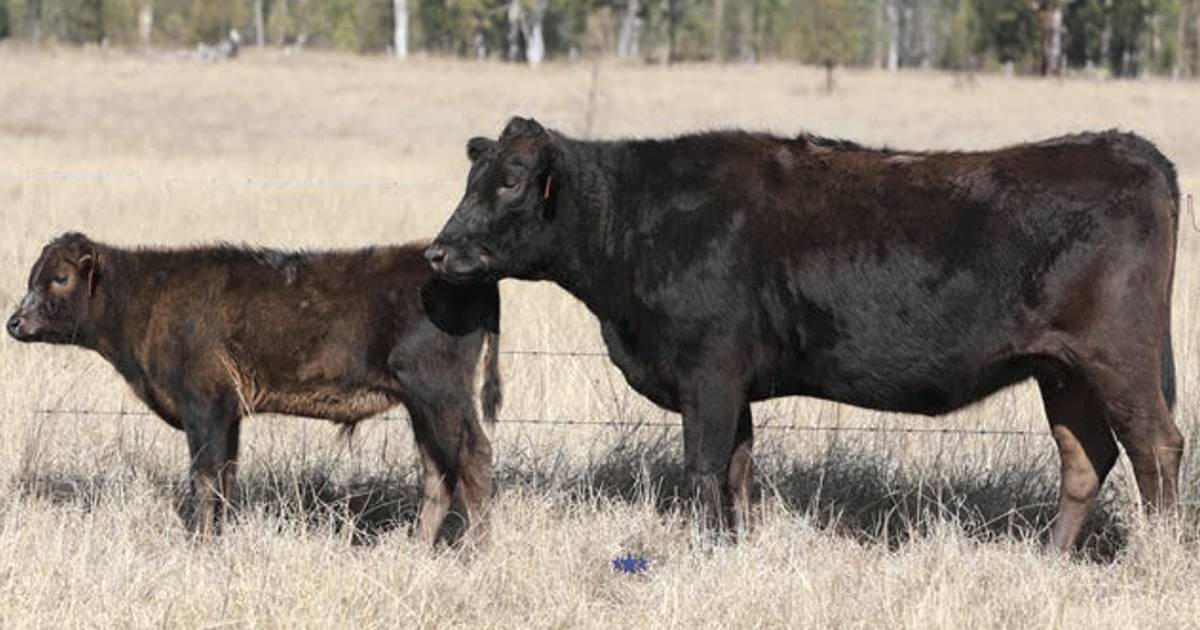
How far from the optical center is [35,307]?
7.63 metres

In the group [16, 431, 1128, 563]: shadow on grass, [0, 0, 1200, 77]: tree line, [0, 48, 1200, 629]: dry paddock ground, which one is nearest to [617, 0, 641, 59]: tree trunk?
[0, 0, 1200, 77]: tree line

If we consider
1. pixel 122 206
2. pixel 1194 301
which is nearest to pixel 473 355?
pixel 1194 301

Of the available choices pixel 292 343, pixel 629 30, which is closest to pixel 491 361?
pixel 292 343

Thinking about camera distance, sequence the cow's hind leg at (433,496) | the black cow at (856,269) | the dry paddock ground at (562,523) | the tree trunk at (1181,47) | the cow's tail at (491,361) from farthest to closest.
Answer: the tree trunk at (1181,47), the cow's hind leg at (433,496), the cow's tail at (491,361), the black cow at (856,269), the dry paddock ground at (562,523)

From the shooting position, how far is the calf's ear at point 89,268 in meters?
7.65

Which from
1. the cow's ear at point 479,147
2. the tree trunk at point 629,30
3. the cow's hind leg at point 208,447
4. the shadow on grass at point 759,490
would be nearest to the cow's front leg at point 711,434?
the shadow on grass at point 759,490

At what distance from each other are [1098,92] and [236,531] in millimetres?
43783

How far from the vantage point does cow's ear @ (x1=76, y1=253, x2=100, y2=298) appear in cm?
765

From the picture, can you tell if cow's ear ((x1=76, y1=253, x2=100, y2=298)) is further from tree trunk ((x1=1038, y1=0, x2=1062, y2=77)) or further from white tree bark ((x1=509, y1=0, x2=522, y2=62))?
white tree bark ((x1=509, y1=0, x2=522, y2=62))

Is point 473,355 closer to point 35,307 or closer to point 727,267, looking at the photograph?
point 727,267

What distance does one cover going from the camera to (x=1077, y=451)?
24.0ft

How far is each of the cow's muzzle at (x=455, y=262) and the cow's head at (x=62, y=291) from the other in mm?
1648

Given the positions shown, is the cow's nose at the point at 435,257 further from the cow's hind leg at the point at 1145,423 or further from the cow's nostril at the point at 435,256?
the cow's hind leg at the point at 1145,423

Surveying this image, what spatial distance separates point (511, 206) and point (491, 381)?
814 millimetres
